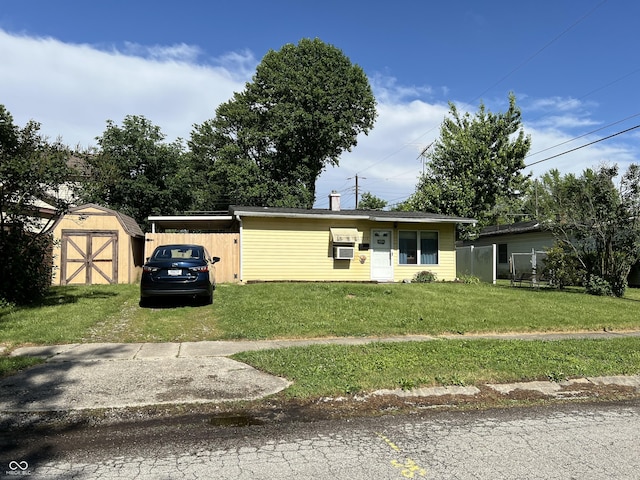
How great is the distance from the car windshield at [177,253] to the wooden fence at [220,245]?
4.90 meters

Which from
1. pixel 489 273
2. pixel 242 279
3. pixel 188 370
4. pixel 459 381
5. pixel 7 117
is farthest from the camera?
pixel 489 273

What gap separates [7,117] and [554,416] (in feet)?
39.4

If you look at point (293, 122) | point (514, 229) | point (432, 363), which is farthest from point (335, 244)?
point (293, 122)

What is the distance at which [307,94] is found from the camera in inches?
1344

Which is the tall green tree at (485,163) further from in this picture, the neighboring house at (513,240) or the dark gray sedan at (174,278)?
the dark gray sedan at (174,278)

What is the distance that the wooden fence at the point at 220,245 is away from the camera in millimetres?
17000

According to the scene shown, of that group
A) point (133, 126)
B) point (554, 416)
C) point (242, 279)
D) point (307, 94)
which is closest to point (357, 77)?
point (307, 94)

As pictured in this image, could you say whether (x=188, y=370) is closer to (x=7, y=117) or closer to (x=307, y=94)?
(x=7, y=117)

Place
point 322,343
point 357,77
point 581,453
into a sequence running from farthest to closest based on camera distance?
1. point 357,77
2. point 322,343
3. point 581,453

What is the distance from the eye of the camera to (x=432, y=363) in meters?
6.57

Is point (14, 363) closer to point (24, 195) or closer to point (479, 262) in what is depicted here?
point (24, 195)

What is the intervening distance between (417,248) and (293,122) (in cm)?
1800

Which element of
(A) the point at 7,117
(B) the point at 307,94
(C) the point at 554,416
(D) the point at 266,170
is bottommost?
(C) the point at 554,416

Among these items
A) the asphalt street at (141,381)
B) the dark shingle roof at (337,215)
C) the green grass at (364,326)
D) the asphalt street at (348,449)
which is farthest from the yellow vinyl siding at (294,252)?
the asphalt street at (348,449)
